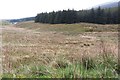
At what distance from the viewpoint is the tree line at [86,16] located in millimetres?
116625

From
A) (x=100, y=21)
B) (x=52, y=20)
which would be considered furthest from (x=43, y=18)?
(x=100, y=21)

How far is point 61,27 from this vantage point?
106438 millimetres

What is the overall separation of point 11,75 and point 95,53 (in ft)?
9.47

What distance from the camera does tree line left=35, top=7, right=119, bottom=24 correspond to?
11662 cm

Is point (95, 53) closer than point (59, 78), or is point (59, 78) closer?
point (59, 78)

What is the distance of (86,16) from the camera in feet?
414

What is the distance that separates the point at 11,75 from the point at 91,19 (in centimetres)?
11767

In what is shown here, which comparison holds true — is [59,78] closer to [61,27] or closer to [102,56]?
[102,56]

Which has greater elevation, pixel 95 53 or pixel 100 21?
pixel 95 53

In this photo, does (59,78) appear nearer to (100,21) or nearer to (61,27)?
(61,27)

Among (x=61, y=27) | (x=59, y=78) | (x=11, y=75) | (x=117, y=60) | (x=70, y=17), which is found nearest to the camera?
(x=59, y=78)

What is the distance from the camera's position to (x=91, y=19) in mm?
123438

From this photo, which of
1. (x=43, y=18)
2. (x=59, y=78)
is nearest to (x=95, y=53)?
(x=59, y=78)

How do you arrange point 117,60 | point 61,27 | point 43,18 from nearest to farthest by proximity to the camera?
point 117,60
point 61,27
point 43,18
